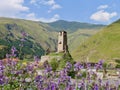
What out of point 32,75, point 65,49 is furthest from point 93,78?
point 65,49

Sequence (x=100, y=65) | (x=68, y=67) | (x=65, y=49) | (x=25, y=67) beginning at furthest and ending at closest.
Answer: (x=65, y=49), (x=25, y=67), (x=68, y=67), (x=100, y=65)

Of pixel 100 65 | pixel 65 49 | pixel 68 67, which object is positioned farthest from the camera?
pixel 65 49

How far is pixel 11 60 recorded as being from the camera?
29.0 feet

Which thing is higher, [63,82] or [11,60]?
[11,60]

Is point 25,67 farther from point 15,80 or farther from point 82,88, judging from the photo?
point 82,88

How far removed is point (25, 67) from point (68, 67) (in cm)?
133

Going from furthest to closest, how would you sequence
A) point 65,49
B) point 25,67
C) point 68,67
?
point 65,49, point 25,67, point 68,67

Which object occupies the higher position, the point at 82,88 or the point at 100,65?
the point at 100,65

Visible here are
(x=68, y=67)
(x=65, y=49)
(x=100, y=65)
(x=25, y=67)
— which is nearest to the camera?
(x=100, y=65)

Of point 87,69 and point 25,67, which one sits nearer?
point 87,69

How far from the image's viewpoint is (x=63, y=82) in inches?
338

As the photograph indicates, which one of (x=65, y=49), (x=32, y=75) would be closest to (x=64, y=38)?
(x=65, y=49)

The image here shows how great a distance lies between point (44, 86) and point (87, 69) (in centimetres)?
117

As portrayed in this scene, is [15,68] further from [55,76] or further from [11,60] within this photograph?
[55,76]
